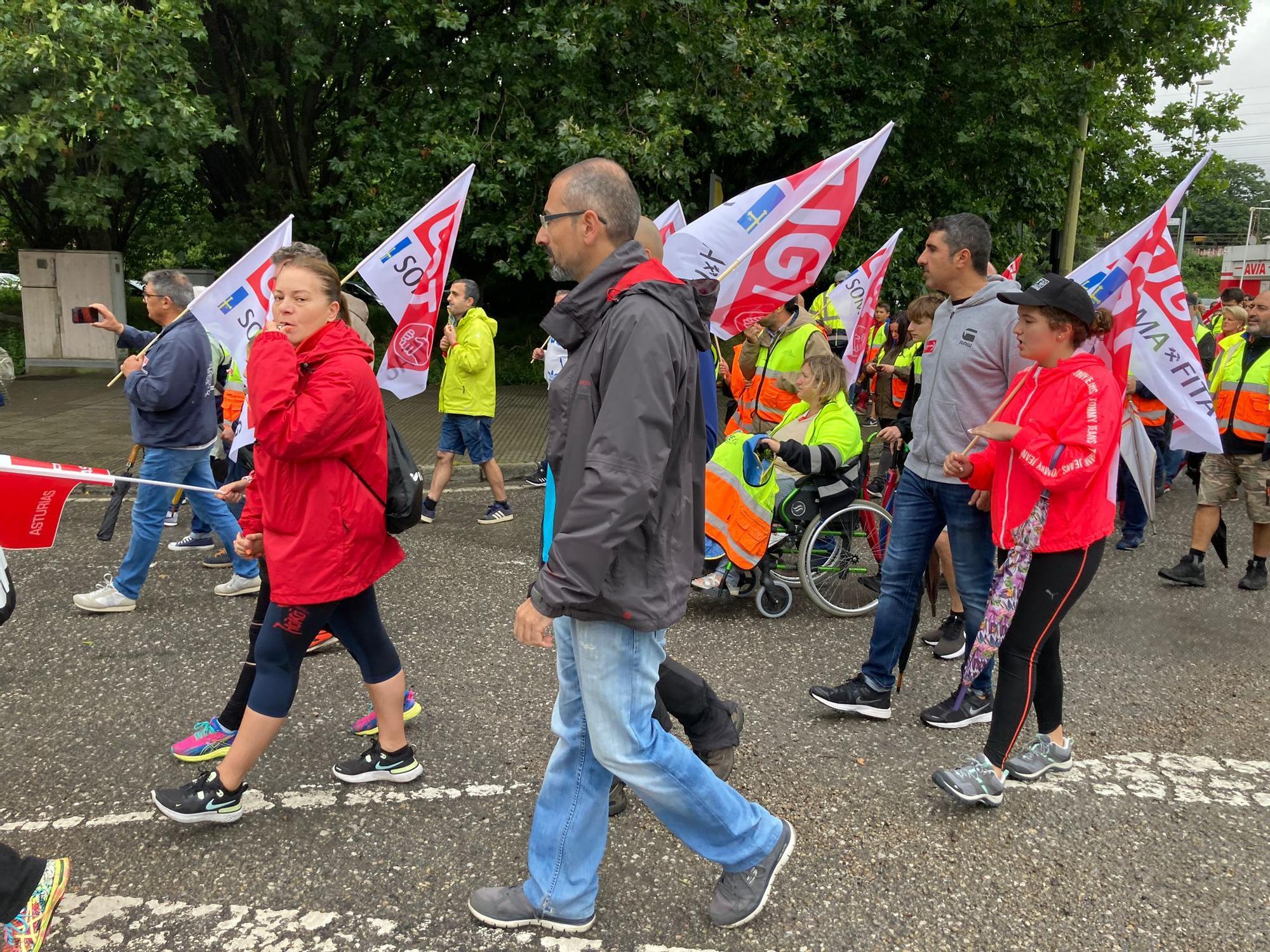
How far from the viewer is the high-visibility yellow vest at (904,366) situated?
6.57 m

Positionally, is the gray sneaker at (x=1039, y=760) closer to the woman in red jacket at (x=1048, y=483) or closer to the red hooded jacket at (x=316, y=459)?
the woman in red jacket at (x=1048, y=483)

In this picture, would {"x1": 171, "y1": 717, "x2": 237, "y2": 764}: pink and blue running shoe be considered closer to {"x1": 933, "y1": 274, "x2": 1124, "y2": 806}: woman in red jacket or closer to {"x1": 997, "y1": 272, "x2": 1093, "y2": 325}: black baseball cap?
{"x1": 933, "y1": 274, "x2": 1124, "y2": 806}: woman in red jacket

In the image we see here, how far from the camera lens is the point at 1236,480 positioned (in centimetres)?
607

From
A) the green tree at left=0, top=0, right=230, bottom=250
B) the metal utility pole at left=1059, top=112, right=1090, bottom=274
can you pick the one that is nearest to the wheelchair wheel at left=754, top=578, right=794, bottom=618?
the green tree at left=0, top=0, right=230, bottom=250

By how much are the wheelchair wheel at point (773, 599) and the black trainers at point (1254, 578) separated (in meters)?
2.86

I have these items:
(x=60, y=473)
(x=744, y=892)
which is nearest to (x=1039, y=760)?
(x=744, y=892)

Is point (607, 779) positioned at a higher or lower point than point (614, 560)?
lower

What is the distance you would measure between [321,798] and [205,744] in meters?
0.53

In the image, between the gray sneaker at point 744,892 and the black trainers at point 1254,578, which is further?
the black trainers at point 1254,578

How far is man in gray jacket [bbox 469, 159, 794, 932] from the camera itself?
7.07 feet

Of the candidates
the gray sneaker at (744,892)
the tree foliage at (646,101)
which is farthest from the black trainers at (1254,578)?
the tree foliage at (646,101)

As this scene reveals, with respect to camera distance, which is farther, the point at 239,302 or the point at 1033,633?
the point at 239,302

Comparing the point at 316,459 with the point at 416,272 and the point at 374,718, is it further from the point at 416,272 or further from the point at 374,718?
the point at 416,272

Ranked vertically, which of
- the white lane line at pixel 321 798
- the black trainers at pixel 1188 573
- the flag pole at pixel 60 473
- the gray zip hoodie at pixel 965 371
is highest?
the gray zip hoodie at pixel 965 371
